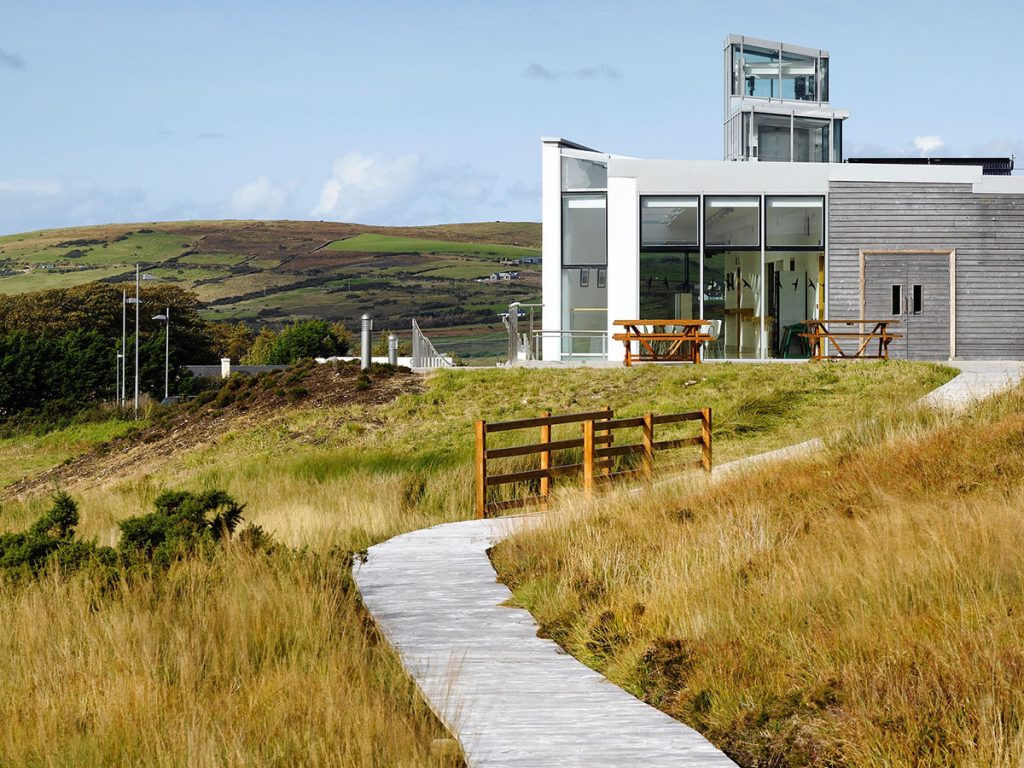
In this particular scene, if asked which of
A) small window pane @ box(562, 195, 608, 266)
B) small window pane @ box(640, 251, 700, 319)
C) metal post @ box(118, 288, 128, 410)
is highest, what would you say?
small window pane @ box(562, 195, 608, 266)

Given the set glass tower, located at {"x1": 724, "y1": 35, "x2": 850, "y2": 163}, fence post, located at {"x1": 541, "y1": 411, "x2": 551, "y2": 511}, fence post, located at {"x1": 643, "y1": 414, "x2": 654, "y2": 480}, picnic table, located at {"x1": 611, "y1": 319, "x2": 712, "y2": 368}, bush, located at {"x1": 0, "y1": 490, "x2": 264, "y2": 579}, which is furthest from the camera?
glass tower, located at {"x1": 724, "y1": 35, "x2": 850, "y2": 163}

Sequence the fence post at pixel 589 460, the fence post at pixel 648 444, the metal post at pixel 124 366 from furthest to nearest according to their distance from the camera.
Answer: the metal post at pixel 124 366 → the fence post at pixel 648 444 → the fence post at pixel 589 460

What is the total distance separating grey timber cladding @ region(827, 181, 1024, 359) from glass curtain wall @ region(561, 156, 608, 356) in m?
5.56

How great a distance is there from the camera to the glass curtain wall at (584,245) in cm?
3186

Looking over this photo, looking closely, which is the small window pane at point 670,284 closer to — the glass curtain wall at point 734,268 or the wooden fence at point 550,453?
the glass curtain wall at point 734,268

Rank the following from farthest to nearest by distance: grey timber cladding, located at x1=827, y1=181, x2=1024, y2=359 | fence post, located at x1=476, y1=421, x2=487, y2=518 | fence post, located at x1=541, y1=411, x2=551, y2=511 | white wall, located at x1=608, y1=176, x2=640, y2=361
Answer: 1. grey timber cladding, located at x1=827, y1=181, x2=1024, y2=359
2. white wall, located at x1=608, y1=176, x2=640, y2=361
3. fence post, located at x1=541, y1=411, x2=551, y2=511
4. fence post, located at x1=476, y1=421, x2=487, y2=518

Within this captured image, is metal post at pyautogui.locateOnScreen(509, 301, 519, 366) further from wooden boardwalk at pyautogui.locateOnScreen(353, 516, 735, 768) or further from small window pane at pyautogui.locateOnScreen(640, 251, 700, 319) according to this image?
wooden boardwalk at pyautogui.locateOnScreen(353, 516, 735, 768)

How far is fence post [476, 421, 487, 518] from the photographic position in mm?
14133

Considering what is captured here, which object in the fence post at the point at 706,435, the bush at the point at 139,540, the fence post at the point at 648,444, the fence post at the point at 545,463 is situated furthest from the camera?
the fence post at the point at 706,435

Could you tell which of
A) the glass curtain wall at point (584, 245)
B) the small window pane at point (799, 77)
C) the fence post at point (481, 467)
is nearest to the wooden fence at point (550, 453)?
the fence post at point (481, 467)

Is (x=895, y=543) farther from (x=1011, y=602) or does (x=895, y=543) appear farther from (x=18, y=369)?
(x=18, y=369)

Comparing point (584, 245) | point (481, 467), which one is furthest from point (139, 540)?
point (584, 245)

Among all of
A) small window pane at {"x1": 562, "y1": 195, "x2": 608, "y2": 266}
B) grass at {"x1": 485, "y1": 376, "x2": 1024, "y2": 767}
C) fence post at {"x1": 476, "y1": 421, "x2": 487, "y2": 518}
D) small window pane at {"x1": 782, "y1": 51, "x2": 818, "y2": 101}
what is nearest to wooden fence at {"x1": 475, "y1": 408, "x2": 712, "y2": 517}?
fence post at {"x1": 476, "y1": 421, "x2": 487, "y2": 518}

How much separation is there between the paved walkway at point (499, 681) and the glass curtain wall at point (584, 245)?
21.2m
